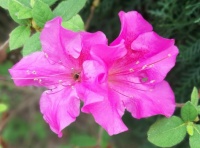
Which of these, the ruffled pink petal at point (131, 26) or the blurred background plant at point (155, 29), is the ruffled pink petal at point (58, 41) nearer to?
the ruffled pink petal at point (131, 26)

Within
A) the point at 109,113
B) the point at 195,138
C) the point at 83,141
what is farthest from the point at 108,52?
the point at 83,141

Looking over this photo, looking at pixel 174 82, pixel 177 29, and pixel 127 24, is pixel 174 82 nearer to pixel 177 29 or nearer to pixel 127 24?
pixel 177 29

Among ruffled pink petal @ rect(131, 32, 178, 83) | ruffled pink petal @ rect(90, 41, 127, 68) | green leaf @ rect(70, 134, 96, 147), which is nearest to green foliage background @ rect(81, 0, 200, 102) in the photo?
ruffled pink petal @ rect(131, 32, 178, 83)

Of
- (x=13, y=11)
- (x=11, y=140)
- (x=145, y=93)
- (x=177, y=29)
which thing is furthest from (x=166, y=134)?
(x=11, y=140)

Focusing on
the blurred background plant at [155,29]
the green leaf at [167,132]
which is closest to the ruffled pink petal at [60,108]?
the green leaf at [167,132]

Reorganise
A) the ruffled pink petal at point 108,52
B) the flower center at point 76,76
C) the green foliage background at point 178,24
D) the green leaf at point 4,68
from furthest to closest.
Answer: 1. the green leaf at point 4,68
2. the green foliage background at point 178,24
3. the flower center at point 76,76
4. the ruffled pink petal at point 108,52
